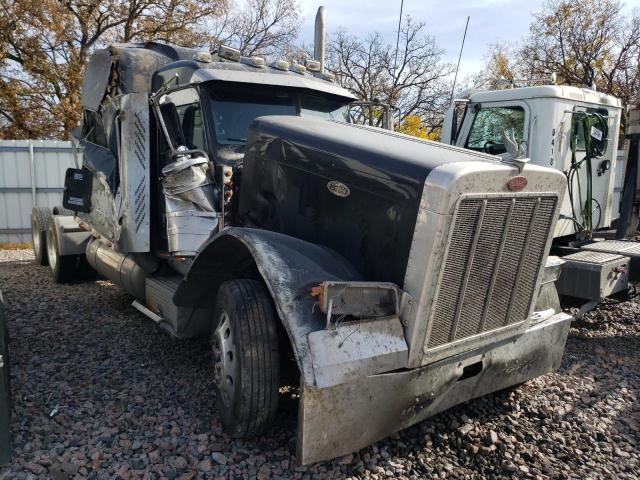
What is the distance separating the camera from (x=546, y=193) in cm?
294

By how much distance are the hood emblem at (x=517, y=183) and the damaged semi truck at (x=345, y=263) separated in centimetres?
1

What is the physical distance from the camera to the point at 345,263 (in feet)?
9.84

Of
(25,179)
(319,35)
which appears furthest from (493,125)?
(25,179)

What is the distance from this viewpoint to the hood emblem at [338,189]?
306cm

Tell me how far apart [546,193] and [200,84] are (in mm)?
2767

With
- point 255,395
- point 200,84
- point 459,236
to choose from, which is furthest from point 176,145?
point 459,236

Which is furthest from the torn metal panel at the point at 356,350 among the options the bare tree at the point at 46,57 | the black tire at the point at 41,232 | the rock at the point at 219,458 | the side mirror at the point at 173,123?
the bare tree at the point at 46,57

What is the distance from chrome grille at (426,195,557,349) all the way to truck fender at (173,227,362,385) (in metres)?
0.53

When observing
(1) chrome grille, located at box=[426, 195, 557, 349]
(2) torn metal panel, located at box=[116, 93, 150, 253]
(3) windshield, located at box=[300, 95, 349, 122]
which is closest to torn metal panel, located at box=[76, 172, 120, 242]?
(2) torn metal panel, located at box=[116, 93, 150, 253]

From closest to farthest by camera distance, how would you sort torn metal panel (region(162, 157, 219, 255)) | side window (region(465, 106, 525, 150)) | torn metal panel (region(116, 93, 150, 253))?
torn metal panel (region(162, 157, 219, 255)) < torn metal panel (region(116, 93, 150, 253)) < side window (region(465, 106, 525, 150))

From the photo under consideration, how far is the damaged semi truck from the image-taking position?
2.57 meters

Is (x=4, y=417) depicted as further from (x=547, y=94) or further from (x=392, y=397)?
(x=547, y=94)

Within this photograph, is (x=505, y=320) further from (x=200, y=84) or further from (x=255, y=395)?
(x=200, y=84)

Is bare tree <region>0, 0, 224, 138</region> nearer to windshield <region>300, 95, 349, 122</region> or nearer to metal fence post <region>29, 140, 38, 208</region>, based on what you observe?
metal fence post <region>29, 140, 38, 208</region>
